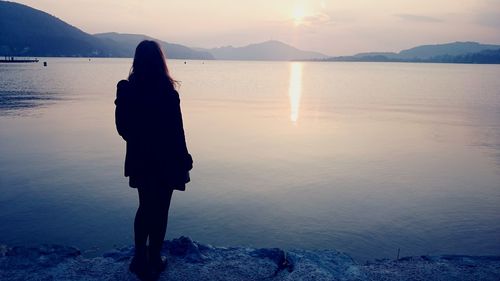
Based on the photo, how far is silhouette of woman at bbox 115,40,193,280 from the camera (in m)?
3.95

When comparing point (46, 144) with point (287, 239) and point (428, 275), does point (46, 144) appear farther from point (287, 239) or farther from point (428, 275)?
point (428, 275)

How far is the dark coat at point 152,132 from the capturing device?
3.96 m

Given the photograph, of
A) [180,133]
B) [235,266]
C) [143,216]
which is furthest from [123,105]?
[235,266]

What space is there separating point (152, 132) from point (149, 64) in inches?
26.9

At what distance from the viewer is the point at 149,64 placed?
154 inches

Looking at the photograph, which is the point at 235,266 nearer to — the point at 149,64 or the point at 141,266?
the point at 141,266

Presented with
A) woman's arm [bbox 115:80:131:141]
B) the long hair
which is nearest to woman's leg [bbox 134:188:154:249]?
woman's arm [bbox 115:80:131:141]

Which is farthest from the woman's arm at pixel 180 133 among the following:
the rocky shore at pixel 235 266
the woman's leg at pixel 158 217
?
the rocky shore at pixel 235 266

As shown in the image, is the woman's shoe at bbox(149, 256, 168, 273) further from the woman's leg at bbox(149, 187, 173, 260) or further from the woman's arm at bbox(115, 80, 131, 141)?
the woman's arm at bbox(115, 80, 131, 141)

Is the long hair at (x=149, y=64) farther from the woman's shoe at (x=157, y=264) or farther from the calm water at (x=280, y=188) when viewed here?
the calm water at (x=280, y=188)

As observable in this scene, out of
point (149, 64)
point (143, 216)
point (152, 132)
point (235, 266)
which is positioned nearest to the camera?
point (149, 64)

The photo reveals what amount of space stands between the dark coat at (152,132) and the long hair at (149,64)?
0.24 feet

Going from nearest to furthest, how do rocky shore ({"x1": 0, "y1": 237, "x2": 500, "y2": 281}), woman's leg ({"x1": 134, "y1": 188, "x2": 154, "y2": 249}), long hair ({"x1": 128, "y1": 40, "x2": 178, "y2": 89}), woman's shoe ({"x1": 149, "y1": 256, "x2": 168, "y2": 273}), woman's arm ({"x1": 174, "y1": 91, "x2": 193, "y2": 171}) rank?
1. long hair ({"x1": 128, "y1": 40, "x2": 178, "y2": 89})
2. woman's arm ({"x1": 174, "y1": 91, "x2": 193, "y2": 171})
3. woman's leg ({"x1": 134, "y1": 188, "x2": 154, "y2": 249})
4. woman's shoe ({"x1": 149, "y1": 256, "x2": 168, "y2": 273})
5. rocky shore ({"x1": 0, "y1": 237, "x2": 500, "y2": 281})

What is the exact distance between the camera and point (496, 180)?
11.0 meters
